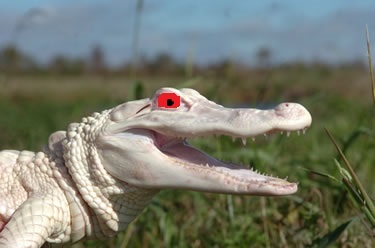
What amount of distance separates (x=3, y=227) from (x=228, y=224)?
154 centimetres

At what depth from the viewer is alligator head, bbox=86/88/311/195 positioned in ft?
8.29

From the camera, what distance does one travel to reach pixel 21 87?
2733 cm

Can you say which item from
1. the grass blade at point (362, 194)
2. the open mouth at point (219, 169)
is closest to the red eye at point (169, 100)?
the open mouth at point (219, 169)

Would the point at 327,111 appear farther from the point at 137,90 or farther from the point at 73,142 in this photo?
the point at 73,142

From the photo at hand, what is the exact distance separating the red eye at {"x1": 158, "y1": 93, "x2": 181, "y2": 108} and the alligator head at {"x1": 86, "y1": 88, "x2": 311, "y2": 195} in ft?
0.04

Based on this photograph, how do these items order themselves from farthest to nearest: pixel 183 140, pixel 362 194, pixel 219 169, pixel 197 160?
pixel 183 140
pixel 197 160
pixel 219 169
pixel 362 194

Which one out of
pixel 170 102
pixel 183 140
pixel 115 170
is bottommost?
pixel 115 170

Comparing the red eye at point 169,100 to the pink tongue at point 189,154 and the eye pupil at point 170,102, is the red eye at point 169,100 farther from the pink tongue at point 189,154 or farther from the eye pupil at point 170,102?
the pink tongue at point 189,154

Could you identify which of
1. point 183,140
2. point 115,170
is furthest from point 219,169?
point 115,170

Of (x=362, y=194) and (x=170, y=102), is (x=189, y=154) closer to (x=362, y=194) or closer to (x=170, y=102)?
(x=170, y=102)

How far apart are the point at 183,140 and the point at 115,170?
313 millimetres

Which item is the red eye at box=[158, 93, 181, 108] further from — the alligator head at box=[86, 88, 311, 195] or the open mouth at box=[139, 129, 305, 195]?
the open mouth at box=[139, 129, 305, 195]

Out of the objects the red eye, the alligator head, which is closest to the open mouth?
the alligator head

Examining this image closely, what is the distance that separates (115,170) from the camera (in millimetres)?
2812
